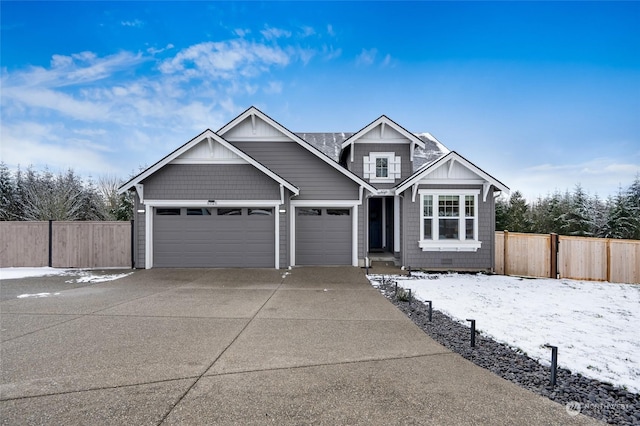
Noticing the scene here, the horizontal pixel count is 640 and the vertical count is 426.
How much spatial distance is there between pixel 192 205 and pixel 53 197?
2023cm

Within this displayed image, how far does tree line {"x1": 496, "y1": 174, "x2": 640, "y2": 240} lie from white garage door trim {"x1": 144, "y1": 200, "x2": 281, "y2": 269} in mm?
13985

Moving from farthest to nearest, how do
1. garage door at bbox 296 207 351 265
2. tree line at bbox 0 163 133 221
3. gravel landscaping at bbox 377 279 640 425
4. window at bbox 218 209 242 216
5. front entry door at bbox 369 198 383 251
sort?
tree line at bbox 0 163 133 221, front entry door at bbox 369 198 383 251, garage door at bbox 296 207 351 265, window at bbox 218 209 242 216, gravel landscaping at bbox 377 279 640 425

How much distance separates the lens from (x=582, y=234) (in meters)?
19.9

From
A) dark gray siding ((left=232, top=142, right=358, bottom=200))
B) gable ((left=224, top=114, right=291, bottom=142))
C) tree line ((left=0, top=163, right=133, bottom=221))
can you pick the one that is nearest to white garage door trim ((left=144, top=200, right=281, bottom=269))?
dark gray siding ((left=232, top=142, right=358, bottom=200))

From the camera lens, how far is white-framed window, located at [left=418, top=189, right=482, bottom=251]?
1213 centimetres

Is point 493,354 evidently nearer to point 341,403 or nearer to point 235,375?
point 341,403

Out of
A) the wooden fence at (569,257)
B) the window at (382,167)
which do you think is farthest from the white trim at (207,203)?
the wooden fence at (569,257)

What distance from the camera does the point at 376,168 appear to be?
14188mm

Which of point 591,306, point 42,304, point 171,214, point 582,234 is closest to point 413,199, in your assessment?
point 591,306

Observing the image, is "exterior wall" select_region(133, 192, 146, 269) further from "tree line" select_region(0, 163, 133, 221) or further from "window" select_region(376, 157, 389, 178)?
"tree line" select_region(0, 163, 133, 221)

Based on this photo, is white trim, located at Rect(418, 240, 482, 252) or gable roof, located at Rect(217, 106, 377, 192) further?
gable roof, located at Rect(217, 106, 377, 192)

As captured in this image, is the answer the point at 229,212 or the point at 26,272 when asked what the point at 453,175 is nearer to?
the point at 229,212

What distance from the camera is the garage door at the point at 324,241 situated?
42.0 ft

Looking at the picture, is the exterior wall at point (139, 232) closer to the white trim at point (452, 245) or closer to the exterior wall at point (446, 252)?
the exterior wall at point (446, 252)
